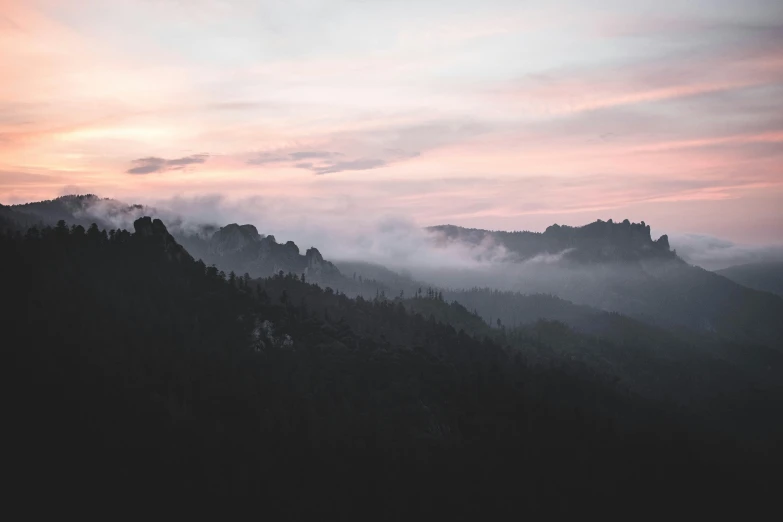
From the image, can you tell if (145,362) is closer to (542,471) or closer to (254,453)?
(254,453)

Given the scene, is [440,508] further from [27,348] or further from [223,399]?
[27,348]

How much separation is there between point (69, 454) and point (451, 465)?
104 meters

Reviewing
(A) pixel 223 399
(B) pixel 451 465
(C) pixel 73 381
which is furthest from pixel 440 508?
(C) pixel 73 381

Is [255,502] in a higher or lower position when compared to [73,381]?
lower

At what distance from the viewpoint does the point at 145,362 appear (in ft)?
595

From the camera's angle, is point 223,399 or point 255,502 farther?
point 223,399

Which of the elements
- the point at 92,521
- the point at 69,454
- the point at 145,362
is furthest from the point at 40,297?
the point at 92,521

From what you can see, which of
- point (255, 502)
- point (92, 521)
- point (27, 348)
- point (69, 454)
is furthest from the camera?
point (27, 348)

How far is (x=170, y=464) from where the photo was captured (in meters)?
152

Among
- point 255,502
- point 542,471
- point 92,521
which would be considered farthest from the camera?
point 542,471

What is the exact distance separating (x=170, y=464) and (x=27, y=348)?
53258 millimetres

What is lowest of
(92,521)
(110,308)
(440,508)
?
(440,508)

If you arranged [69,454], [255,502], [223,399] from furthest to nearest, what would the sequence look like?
[223,399] < [255,502] < [69,454]

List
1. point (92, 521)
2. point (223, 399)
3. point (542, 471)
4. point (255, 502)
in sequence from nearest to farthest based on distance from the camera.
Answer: point (92, 521) → point (255, 502) → point (223, 399) → point (542, 471)
